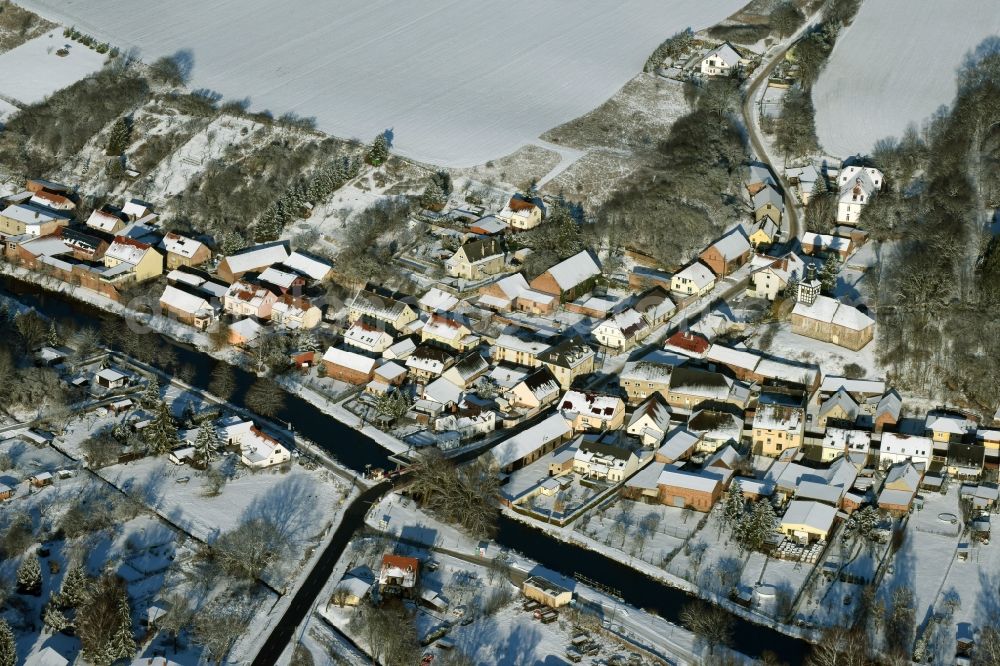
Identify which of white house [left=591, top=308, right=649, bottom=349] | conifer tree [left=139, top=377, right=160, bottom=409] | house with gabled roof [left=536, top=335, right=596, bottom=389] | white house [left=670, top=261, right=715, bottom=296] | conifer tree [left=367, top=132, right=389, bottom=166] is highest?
conifer tree [left=367, top=132, right=389, bottom=166]

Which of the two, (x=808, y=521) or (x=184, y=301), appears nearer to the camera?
(x=808, y=521)

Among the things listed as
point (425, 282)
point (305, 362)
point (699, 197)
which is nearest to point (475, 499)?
point (305, 362)

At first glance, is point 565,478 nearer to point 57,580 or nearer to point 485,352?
point 485,352

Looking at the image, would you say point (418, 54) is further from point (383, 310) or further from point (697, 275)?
point (697, 275)

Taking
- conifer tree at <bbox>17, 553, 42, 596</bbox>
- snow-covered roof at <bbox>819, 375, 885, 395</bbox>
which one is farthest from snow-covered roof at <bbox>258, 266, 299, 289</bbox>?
snow-covered roof at <bbox>819, 375, 885, 395</bbox>

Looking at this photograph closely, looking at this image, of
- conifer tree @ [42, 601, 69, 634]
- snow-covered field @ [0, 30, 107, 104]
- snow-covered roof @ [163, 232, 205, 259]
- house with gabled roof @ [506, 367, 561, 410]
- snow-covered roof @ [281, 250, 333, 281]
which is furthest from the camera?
snow-covered field @ [0, 30, 107, 104]

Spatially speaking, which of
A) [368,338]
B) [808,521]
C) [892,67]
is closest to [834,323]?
[808,521]

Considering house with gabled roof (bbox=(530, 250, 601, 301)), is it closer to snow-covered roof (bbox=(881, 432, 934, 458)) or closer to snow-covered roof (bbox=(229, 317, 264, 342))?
snow-covered roof (bbox=(229, 317, 264, 342))

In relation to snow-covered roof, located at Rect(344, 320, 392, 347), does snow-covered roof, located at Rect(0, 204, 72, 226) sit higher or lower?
lower
